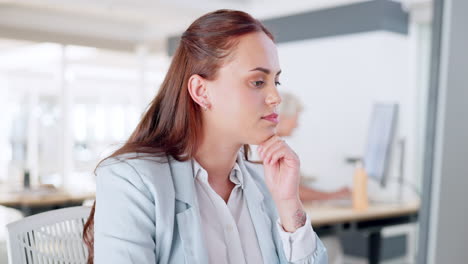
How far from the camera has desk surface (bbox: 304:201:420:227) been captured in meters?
2.45

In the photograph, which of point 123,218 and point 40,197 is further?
point 40,197

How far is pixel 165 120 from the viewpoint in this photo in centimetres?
115

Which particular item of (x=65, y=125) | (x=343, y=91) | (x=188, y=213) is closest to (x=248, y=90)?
(x=188, y=213)

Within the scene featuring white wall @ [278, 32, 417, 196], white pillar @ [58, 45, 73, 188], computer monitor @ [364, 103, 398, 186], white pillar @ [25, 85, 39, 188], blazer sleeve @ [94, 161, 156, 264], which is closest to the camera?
blazer sleeve @ [94, 161, 156, 264]

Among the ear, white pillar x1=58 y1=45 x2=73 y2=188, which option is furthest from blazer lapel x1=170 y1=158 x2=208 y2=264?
white pillar x1=58 y1=45 x2=73 y2=188

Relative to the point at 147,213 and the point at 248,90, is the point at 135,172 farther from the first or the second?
the point at 248,90

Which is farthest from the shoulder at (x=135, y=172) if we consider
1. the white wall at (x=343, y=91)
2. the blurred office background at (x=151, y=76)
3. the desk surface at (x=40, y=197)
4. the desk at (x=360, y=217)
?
the white wall at (x=343, y=91)

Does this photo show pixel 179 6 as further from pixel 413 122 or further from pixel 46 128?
pixel 413 122

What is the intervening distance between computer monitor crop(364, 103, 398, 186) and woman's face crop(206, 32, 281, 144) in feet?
6.25

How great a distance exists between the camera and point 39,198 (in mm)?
2180

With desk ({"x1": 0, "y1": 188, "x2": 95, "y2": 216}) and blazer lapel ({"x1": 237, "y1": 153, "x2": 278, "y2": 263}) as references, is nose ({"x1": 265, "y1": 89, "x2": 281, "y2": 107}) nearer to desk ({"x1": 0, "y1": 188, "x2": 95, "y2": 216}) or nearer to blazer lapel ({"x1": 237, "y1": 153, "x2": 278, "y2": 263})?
blazer lapel ({"x1": 237, "y1": 153, "x2": 278, "y2": 263})

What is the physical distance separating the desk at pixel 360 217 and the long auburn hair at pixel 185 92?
137 cm

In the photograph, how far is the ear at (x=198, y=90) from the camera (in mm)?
1109

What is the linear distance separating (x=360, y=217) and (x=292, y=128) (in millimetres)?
978
